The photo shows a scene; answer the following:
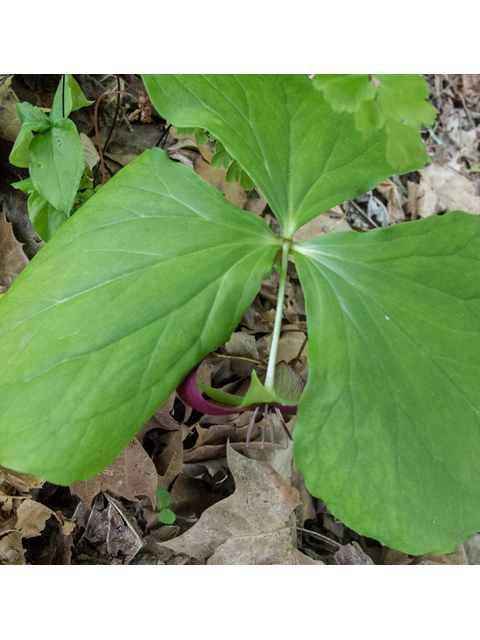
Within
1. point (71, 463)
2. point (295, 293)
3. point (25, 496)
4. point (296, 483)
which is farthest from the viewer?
point (295, 293)

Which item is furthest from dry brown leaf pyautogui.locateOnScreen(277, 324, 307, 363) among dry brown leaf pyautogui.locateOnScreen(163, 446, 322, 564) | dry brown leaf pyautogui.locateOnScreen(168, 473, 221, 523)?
dry brown leaf pyautogui.locateOnScreen(168, 473, 221, 523)

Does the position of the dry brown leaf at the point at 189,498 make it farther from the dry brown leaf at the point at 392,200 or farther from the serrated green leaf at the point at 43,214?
the dry brown leaf at the point at 392,200

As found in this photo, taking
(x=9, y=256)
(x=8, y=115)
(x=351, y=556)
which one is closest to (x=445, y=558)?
(x=351, y=556)

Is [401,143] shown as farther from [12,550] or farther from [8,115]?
[12,550]

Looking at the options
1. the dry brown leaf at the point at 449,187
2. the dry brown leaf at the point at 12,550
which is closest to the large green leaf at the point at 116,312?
the dry brown leaf at the point at 12,550

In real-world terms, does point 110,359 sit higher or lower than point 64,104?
lower

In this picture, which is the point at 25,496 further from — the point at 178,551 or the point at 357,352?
the point at 357,352

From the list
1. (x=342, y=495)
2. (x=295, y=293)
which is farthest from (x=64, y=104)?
(x=342, y=495)
